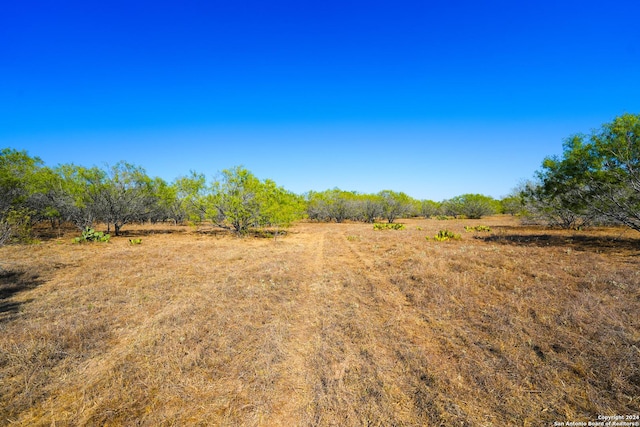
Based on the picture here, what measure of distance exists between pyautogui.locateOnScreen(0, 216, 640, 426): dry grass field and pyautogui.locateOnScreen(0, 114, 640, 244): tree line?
566 cm

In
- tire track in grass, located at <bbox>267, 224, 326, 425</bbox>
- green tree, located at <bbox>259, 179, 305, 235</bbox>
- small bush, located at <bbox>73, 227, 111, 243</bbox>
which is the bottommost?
tire track in grass, located at <bbox>267, 224, 326, 425</bbox>

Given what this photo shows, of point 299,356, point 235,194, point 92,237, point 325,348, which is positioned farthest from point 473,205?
point 92,237

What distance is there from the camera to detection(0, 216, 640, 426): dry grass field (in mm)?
3525

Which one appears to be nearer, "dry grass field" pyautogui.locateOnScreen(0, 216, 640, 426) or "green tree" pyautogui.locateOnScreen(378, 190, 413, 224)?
"dry grass field" pyautogui.locateOnScreen(0, 216, 640, 426)

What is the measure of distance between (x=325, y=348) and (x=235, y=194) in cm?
2110

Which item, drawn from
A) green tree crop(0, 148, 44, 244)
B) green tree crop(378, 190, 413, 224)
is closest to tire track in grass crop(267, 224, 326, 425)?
green tree crop(0, 148, 44, 244)

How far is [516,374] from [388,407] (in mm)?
2360

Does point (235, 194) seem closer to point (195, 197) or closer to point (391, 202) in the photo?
point (195, 197)

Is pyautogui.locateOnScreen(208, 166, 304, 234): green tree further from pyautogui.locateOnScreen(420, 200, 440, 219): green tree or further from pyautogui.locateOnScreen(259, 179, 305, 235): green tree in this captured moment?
pyautogui.locateOnScreen(420, 200, 440, 219): green tree

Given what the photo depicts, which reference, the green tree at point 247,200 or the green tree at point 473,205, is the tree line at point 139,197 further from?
the green tree at point 473,205

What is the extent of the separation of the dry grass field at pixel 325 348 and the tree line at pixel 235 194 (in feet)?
18.6

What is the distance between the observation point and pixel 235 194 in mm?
23922

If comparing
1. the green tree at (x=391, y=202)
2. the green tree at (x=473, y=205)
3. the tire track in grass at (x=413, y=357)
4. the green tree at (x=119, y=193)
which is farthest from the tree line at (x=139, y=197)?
the green tree at (x=473, y=205)

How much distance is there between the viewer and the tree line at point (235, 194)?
12.4 meters
